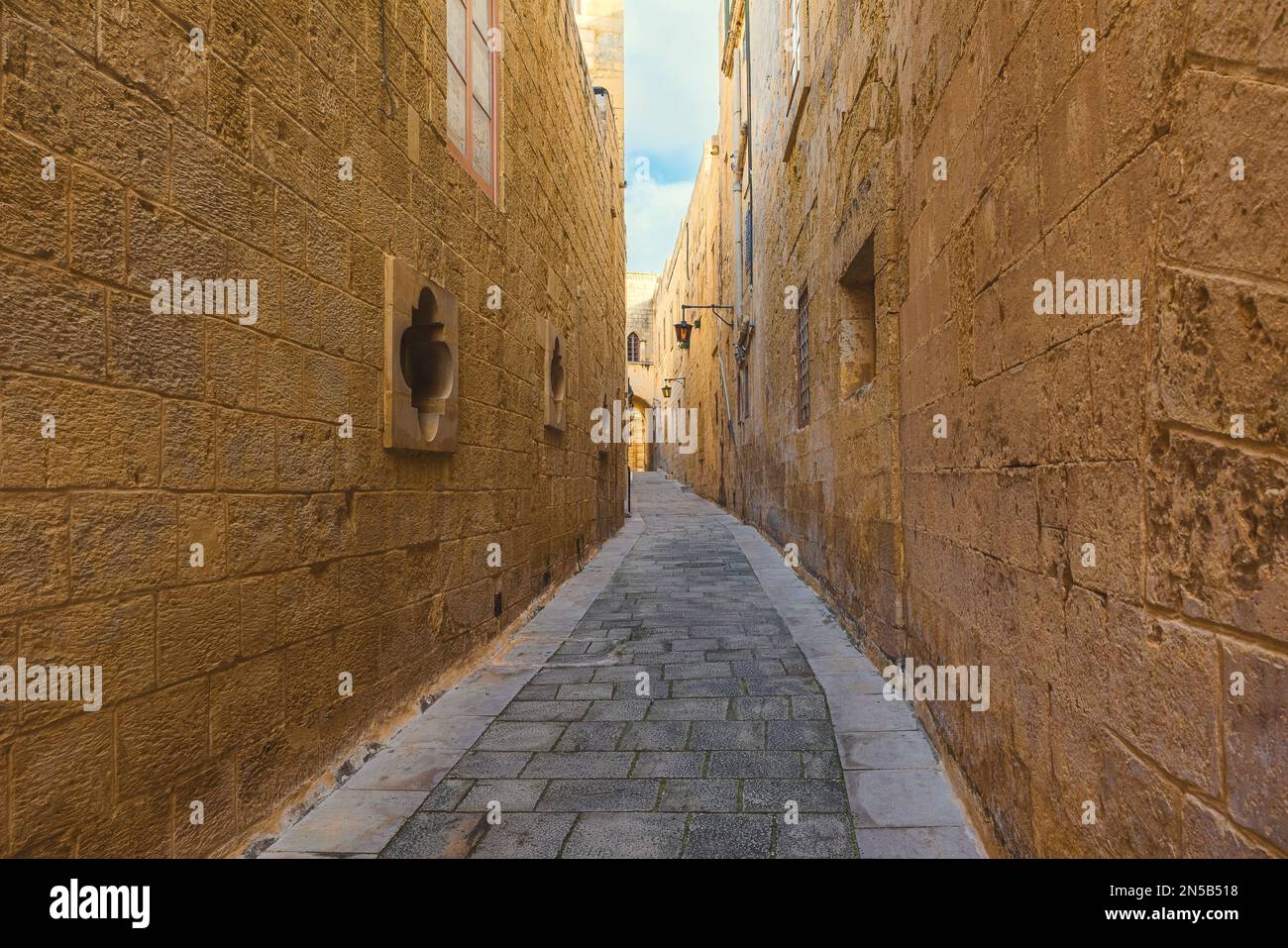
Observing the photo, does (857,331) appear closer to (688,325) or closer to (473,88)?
(473,88)

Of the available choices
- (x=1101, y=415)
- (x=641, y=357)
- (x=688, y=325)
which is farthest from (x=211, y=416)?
(x=641, y=357)

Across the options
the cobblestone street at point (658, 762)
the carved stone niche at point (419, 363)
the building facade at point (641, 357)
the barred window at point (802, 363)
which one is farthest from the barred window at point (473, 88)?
the building facade at point (641, 357)

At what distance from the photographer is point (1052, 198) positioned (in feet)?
6.06

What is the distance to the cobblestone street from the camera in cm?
234

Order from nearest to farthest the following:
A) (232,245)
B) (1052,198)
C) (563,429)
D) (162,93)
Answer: (1052,198) < (162,93) < (232,245) < (563,429)

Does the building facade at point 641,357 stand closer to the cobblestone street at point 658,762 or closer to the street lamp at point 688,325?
the street lamp at point 688,325

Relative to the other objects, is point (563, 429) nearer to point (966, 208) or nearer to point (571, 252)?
point (571, 252)

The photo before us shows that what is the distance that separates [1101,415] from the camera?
1.59 meters

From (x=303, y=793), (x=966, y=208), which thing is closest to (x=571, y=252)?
(x=966, y=208)

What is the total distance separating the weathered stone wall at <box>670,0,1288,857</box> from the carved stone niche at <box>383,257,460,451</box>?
249 cm

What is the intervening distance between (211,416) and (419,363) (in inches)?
71.9

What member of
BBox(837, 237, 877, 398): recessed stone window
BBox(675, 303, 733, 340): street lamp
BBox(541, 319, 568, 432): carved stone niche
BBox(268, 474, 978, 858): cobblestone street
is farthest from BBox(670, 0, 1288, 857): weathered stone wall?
BBox(675, 303, 733, 340): street lamp

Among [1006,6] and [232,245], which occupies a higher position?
[1006,6]
